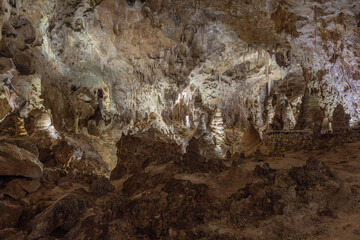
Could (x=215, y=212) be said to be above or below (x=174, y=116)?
below

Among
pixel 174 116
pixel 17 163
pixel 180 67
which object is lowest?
pixel 17 163

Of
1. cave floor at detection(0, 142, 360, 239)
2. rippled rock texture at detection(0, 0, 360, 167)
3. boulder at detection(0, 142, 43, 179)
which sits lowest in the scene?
cave floor at detection(0, 142, 360, 239)

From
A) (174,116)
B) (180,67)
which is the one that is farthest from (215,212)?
(174,116)

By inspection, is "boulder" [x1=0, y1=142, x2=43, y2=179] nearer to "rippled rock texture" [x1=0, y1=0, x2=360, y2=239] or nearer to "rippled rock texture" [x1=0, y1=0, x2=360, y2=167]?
"rippled rock texture" [x1=0, y1=0, x2=360, y2=239]

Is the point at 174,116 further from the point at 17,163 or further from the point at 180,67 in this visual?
the point at 17,163

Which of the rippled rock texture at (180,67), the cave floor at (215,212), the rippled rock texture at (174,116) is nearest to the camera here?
the cave floor at (215,212)

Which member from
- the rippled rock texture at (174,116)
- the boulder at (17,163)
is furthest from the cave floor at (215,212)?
the boulder at (17,163)

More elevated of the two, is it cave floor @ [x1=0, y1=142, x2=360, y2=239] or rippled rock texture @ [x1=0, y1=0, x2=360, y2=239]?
rippled rock texture @ [x1=0, y1=0, x2=360, y2=239]

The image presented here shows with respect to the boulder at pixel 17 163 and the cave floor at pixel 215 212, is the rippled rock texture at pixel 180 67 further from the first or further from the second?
the cave floor at pixel 215 212

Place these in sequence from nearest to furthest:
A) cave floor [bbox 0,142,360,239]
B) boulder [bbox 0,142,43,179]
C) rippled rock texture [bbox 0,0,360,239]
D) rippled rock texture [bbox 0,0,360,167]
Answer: cave floor [bbox 0,142,360,239] < rippled rock texture [bbox 0,0,360,239] < boulder [bbox 0,142,43,179] < rippled rock texture [bbox 0,0,360,167]

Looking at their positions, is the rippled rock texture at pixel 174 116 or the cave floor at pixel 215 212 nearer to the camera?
the cave floor at pixel 215 212

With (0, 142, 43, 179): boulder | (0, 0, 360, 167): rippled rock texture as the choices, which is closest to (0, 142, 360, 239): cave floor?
(0, 142, 43, 179): boulder

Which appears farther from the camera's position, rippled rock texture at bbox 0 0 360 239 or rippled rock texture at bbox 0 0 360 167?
rippled rock texture at bbox 0 0 360 167

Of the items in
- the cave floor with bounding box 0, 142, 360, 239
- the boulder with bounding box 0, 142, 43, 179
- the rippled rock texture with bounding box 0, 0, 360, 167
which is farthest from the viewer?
the rippled rock texture with bounding box 0, 0, 360, 167
